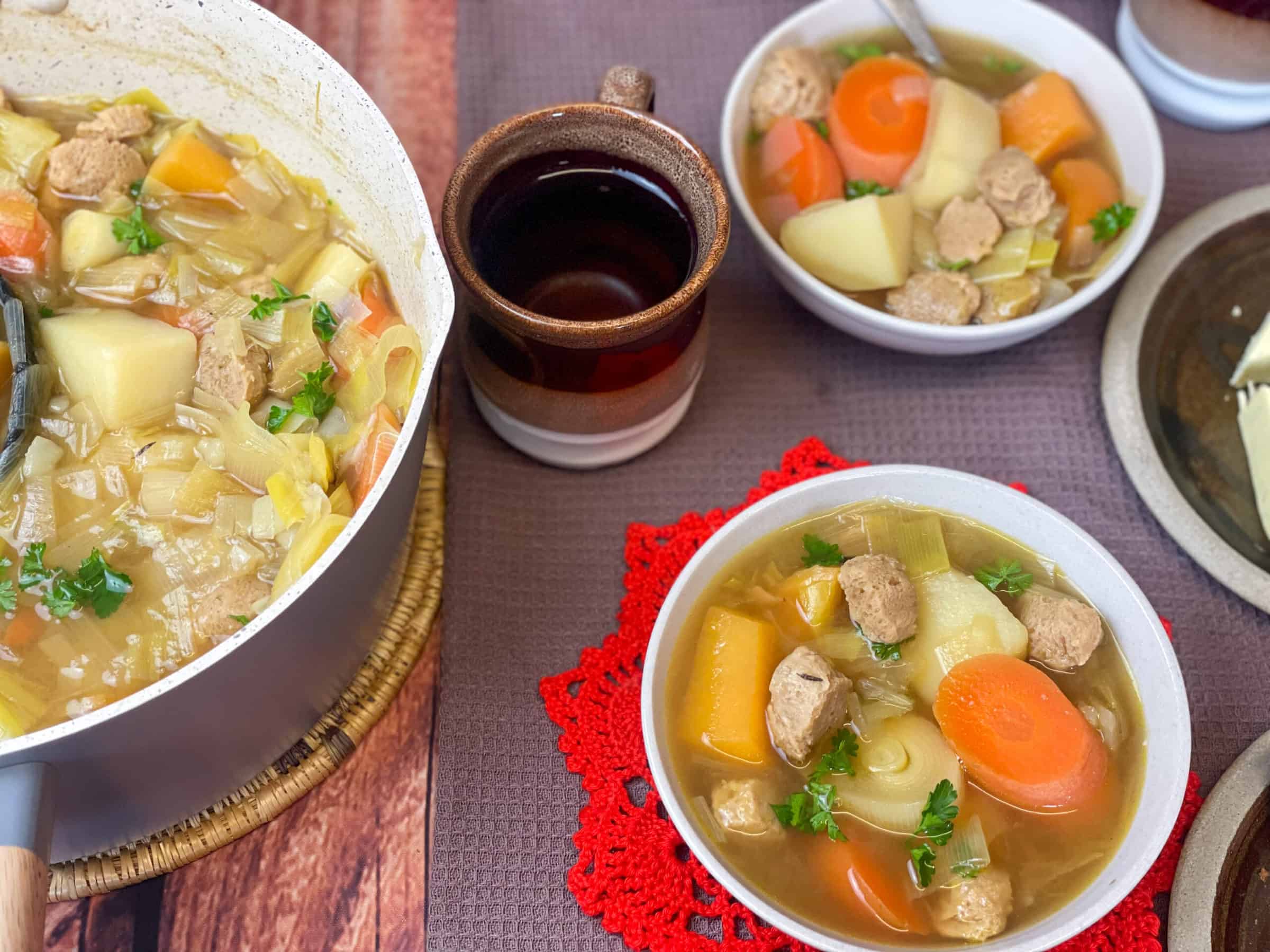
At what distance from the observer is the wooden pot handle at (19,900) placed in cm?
106

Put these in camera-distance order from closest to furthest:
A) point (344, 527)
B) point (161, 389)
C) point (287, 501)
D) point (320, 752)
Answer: point (344, 527), point (287, 501), point (161, 389), point (320, 752)

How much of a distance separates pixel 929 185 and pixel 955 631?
0.84 meters

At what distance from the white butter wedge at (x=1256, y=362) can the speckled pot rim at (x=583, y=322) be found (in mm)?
947

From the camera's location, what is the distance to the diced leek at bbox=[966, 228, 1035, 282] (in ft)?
6.15

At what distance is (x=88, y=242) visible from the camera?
5.24ft

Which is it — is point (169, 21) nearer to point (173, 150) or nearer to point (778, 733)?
point (173, 150)

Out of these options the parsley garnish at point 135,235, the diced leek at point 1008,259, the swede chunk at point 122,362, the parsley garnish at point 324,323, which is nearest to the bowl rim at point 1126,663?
the diced leek at point 1008,259

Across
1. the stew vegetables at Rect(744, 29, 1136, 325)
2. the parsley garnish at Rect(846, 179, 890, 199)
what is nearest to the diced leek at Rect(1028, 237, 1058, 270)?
the stew vegetables at Rect(744, 29, 1136, 325)

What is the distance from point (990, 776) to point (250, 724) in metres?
0.96

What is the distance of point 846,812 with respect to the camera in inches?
57.6

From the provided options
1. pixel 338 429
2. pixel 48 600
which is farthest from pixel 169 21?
pixel 48 600

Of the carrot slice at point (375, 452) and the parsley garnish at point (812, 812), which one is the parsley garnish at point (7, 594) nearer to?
the carrot slice at point (375, 452)

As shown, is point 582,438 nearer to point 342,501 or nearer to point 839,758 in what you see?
point 342,501

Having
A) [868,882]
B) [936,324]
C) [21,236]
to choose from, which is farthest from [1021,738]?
[21,236]
